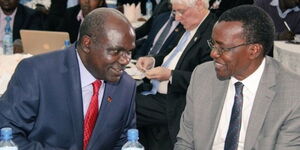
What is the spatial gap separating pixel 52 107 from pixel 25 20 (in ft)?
10.8

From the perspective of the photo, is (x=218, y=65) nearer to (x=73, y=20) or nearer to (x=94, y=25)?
(x=94, y=25)

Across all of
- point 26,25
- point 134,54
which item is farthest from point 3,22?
point 134,54

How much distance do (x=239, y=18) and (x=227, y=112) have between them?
1.54 ft

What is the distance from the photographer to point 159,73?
3740mm

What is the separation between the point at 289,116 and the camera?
2.20m

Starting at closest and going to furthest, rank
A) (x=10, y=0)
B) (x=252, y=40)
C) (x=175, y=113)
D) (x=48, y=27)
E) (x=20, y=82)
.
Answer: (x=20, y=82) < (x=252, y=40) < (x=175, y=113) < (x=10, y=0) < (x=48, y=27)

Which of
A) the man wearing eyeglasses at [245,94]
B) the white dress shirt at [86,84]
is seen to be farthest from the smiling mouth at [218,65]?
the white dress shirt at [86,84]

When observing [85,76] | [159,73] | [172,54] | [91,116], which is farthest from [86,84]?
[172,54]

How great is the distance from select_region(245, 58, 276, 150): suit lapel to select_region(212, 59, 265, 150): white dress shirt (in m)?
0.05

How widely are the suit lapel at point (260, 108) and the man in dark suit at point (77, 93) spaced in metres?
0.60

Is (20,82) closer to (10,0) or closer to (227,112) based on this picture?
(227,112)

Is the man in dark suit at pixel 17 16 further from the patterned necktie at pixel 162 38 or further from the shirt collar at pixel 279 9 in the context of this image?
the shirt collar at pixel 279 9

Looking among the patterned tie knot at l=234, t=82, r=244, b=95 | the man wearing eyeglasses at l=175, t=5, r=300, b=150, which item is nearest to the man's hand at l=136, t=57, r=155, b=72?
the man wearing eyeglasses at l=175, t=5, r=300, b=150

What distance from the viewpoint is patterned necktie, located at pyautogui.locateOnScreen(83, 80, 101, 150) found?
88.0 inches
